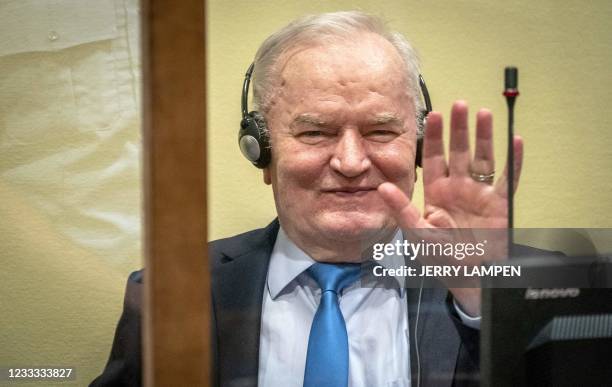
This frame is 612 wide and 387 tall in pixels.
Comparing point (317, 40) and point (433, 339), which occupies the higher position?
point (317, 40)

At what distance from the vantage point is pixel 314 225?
1.42m

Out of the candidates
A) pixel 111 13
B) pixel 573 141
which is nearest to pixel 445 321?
pixel 573 141

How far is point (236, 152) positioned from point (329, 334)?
14.9 inches

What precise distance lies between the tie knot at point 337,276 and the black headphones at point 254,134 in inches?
9.0

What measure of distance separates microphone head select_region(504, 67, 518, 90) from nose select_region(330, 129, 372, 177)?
284 millimetres

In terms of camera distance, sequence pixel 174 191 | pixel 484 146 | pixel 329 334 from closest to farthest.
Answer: pixel 174 191 → pixel 484 146 → pixel 329 334

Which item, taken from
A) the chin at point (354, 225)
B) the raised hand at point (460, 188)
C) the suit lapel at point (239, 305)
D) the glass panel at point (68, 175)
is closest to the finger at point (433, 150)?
the raised hand at point (460, 188)

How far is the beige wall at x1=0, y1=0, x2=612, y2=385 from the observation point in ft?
4.63

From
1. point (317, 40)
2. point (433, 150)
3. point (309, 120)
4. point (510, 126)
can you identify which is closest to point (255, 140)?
point (309, 120)

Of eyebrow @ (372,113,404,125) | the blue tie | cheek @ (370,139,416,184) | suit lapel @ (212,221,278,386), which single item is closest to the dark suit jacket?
suit lapel @ (212,221,278,386)

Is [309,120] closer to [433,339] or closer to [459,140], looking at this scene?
[459,140]

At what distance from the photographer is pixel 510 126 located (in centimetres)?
134

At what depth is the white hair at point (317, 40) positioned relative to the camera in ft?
4.68

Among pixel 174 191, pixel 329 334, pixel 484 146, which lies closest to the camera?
pixel 174 191
